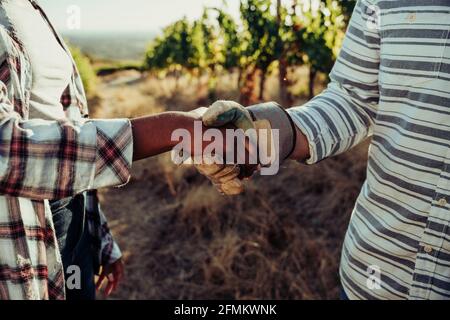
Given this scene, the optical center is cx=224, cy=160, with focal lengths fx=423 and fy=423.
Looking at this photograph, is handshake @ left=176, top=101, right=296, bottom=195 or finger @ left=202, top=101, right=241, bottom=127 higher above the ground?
finger @ left=202, top=101, right=241, bottom=127

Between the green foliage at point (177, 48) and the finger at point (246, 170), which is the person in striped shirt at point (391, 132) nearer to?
the finger at point (246, 170)

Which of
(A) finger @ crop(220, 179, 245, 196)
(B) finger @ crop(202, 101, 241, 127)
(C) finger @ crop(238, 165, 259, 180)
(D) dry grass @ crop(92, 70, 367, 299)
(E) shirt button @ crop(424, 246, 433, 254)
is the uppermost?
(B) finger @ crop(202, 101, 241, 127)

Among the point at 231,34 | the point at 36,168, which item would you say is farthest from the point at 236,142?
the point at 231,34

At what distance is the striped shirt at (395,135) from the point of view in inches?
38.8

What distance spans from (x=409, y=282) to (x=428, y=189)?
249 mm

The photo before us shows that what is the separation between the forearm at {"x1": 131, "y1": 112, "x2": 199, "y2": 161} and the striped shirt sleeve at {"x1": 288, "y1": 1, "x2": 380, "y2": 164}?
14.9 inches

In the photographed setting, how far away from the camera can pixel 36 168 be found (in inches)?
32.0

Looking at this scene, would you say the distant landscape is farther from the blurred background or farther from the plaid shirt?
the plaid shirt

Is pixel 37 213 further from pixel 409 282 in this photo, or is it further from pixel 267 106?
pixel 409 282

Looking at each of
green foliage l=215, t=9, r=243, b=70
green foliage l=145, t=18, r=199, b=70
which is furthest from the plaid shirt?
green foliage l=145, t=18, r=199, b=70

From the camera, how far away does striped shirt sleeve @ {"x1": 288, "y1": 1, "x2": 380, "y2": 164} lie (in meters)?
1.13

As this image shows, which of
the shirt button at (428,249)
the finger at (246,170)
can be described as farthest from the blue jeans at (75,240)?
the shirt button at (428,249)

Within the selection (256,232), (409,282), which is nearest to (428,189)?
(409,282)

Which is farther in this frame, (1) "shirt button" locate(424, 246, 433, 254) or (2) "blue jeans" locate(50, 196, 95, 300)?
(2) "blue jeans" locate(50, 196, 95, 300)
